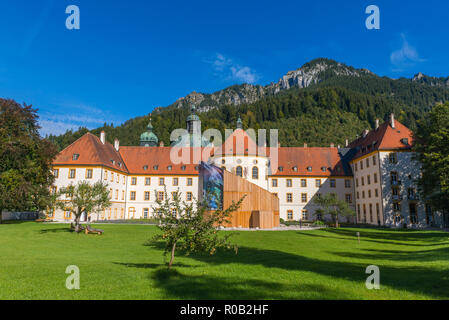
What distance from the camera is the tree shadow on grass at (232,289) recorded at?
8.11 metres

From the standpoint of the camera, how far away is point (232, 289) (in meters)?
8.87

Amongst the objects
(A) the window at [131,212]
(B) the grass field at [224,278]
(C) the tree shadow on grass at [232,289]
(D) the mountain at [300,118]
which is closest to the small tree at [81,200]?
(B) the grass field at [224,278]

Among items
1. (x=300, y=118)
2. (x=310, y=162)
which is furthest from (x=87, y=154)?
(x=300, y=118)

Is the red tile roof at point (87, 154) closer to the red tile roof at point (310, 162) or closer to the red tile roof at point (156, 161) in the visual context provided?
the red tile roof at point (156, 161)

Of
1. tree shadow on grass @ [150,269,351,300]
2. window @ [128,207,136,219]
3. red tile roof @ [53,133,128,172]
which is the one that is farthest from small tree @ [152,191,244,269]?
window @ [128,207,136,219]

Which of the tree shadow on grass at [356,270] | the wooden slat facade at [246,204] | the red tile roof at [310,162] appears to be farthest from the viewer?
the red tile roof at [310,162]

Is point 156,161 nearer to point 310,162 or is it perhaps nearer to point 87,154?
point 87,154

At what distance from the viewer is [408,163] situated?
4456cm

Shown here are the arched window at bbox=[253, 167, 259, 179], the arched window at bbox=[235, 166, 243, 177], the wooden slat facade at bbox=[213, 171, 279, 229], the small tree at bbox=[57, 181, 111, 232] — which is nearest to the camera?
the small tree at bbox=[57, 181, 111, 232]

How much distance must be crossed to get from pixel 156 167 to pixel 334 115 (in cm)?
9007

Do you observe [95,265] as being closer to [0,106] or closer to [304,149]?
[0,106]

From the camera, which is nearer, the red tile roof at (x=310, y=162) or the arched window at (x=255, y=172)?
the arched window at (x=255, y=172)

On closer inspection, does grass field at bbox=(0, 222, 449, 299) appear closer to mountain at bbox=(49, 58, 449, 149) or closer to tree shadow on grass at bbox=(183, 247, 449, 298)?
tree shadow on grass at bbox=(183, 247, 449, 298)

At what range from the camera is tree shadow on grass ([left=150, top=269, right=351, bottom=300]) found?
8.11 meters
